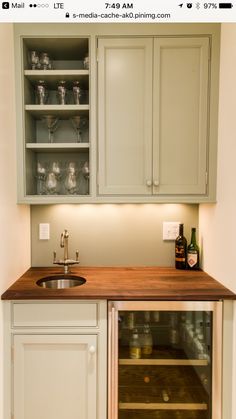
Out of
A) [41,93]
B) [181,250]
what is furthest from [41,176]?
Result: [181,250]

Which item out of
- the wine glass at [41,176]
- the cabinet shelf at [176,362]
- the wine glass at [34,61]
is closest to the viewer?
the cabinet shelf at [176,362]

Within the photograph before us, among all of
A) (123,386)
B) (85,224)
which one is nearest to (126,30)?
(85,224)

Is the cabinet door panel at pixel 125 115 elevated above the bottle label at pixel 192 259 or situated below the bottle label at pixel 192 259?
above

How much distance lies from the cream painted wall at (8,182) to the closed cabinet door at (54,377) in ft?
0.33

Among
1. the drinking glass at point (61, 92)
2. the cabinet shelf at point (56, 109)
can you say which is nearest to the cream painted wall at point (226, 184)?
the cabinet shelf at point (56, 109)

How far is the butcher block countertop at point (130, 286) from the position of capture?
1596mm

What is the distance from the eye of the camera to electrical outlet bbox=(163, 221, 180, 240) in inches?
87.7

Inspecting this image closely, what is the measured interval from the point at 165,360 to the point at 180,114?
1.41 metres

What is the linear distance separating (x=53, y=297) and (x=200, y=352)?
86 centimetres

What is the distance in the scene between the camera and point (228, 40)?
1.71m

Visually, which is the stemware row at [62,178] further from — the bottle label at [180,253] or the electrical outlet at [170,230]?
the bottle label at [180,253]
